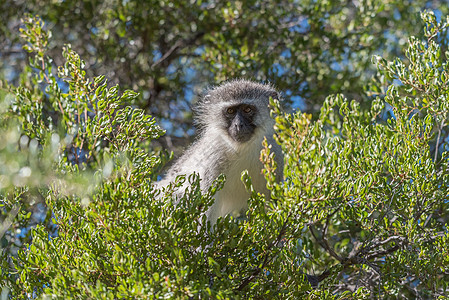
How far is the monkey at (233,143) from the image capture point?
159 inches

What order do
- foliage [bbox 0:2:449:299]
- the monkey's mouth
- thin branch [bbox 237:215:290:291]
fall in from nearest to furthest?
foliage [bbox 0:2:449:299]
thin branch [bbox 237:215:290:291]
the monkey's mouth

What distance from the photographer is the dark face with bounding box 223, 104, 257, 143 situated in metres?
4.05

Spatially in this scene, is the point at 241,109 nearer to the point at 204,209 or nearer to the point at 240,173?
the point at 240,173

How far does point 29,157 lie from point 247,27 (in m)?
3.53

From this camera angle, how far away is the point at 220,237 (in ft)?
8.42

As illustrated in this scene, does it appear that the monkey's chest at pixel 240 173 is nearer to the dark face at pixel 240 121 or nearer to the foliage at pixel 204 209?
the dark face at pixel 240 121

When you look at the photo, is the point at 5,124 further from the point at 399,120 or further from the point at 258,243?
the point at 399,120

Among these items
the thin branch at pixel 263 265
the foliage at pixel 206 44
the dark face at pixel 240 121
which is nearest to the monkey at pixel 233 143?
the dark face at pixel 240 121

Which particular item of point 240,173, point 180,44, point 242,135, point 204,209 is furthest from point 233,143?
point 180,44

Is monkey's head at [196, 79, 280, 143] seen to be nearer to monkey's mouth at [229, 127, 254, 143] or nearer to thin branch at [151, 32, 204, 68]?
monkey's mouth at [229, 127, 254, 143]

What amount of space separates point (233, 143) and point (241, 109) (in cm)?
34

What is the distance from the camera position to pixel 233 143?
4.10m

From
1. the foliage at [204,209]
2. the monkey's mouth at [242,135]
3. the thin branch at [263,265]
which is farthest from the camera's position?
the monkey's mouth at [242,135]

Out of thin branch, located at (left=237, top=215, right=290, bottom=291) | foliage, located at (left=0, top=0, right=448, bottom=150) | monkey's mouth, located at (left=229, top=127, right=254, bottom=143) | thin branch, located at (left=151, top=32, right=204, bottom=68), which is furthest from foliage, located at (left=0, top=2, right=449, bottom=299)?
thin branch, located at (left=151, top=32, right=204, bottom=68)
